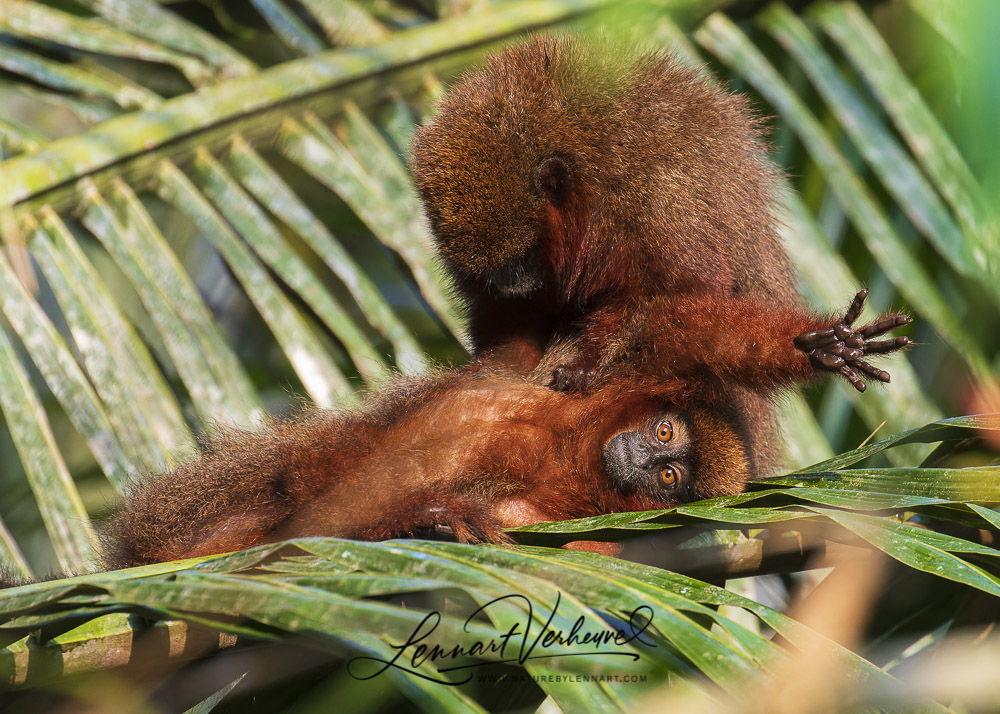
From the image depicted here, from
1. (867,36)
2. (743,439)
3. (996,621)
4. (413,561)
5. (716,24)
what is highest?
(716,24)

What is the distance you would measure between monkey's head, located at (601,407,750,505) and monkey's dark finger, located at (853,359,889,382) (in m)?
0.48

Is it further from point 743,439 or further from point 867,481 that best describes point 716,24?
point 867,481

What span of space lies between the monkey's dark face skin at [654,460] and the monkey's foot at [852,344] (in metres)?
0.43

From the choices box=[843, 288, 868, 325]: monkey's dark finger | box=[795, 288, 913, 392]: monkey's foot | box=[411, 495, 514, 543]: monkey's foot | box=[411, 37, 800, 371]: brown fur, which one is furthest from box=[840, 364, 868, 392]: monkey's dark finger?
box=[411, 495, 514, 543]: monkey's foot

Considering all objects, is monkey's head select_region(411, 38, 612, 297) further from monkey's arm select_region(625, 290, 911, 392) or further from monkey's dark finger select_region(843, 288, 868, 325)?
monkey's dark finger select_region(843, 288, 868, 325)

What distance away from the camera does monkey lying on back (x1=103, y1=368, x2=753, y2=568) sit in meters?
1.94

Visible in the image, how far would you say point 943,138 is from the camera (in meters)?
2.88

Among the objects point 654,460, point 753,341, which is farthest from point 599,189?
point 654,460

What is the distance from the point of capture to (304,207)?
9.85 ft

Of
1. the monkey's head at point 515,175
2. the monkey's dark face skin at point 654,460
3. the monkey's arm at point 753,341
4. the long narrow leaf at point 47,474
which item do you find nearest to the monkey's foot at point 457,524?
the monkey's dark face skin at point 654,460

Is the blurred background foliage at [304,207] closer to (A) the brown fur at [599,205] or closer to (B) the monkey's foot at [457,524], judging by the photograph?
(A) the brown fur at [599,205]

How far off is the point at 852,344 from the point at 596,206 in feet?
2.94

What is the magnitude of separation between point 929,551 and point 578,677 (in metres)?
0.69

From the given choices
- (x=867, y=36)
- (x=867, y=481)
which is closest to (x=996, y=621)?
(x=867, y=481)
